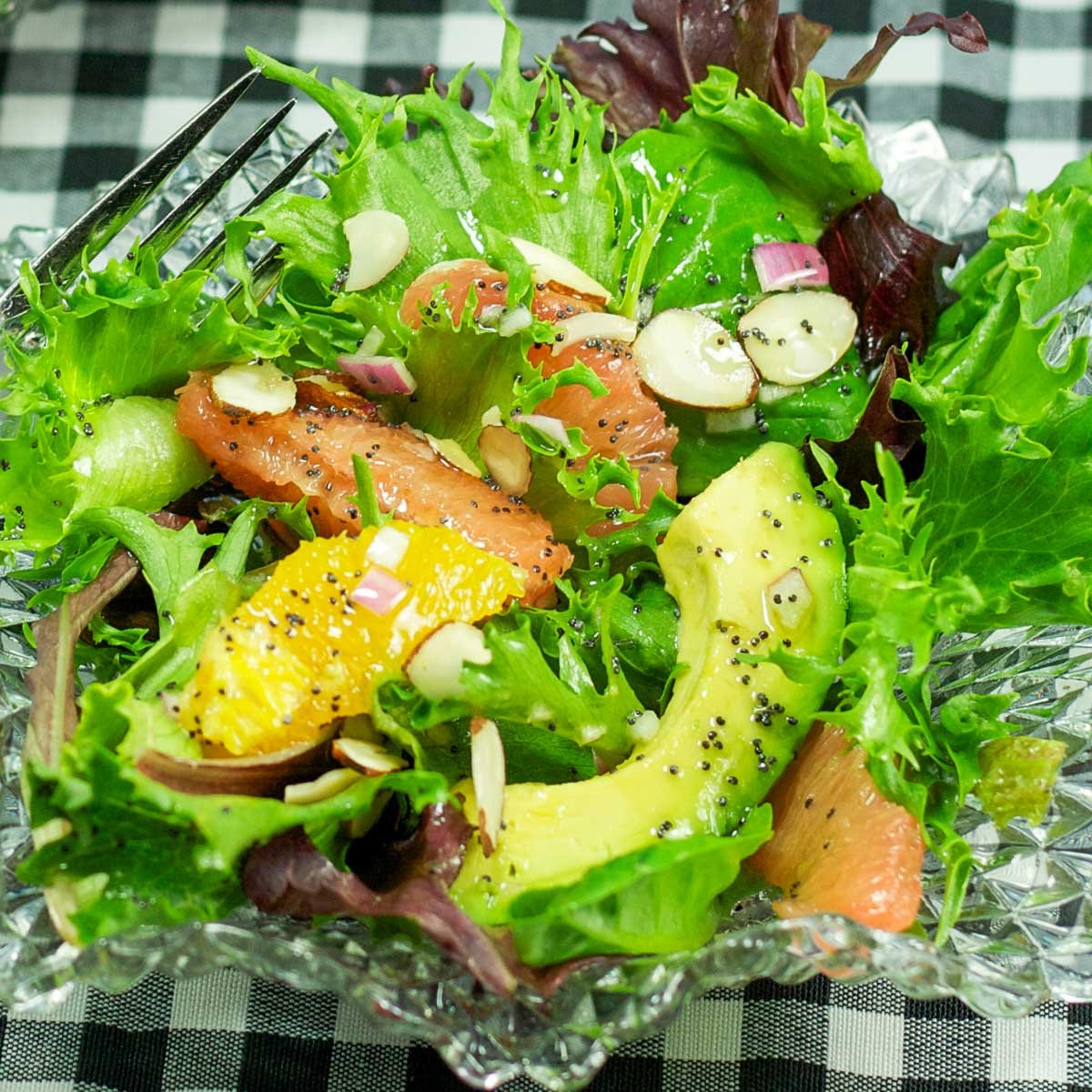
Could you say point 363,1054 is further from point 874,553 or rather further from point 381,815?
point 874,553

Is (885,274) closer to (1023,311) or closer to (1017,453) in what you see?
(1023,311)

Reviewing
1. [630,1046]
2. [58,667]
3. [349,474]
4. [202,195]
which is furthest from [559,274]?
[630,1046]

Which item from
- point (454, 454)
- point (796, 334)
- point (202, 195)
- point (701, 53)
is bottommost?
point (454, 454)

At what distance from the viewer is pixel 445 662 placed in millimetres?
1215

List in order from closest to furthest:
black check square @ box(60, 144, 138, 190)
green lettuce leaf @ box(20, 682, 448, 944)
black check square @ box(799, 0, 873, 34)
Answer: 1. green lettuce leaf @ box(20, 682, 448, 944)
2. black check square @ box(60, 144, 138, 190)
3. black check square @ box(799, 0, 873, 34)

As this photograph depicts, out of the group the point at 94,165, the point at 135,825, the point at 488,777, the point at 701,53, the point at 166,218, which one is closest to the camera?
the point at 135,825

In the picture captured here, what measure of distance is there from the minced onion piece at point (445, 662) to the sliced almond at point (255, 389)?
1.18 ft

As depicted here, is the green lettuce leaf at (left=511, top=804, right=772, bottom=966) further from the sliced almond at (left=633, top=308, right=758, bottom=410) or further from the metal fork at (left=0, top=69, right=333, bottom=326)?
the metal fork at (left=0, top=69, right=333, bottom=326)

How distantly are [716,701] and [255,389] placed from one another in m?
0.58

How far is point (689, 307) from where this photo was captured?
1.56 metres

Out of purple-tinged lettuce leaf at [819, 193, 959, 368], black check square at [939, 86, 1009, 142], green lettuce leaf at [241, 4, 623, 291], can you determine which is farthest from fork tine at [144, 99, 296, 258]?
black check square at [939, 86, 1009, 142]

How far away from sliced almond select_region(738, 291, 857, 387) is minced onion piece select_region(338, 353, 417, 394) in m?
0.38

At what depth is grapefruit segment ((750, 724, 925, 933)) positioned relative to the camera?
3.85 ft

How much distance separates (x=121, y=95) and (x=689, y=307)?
1.24 m
